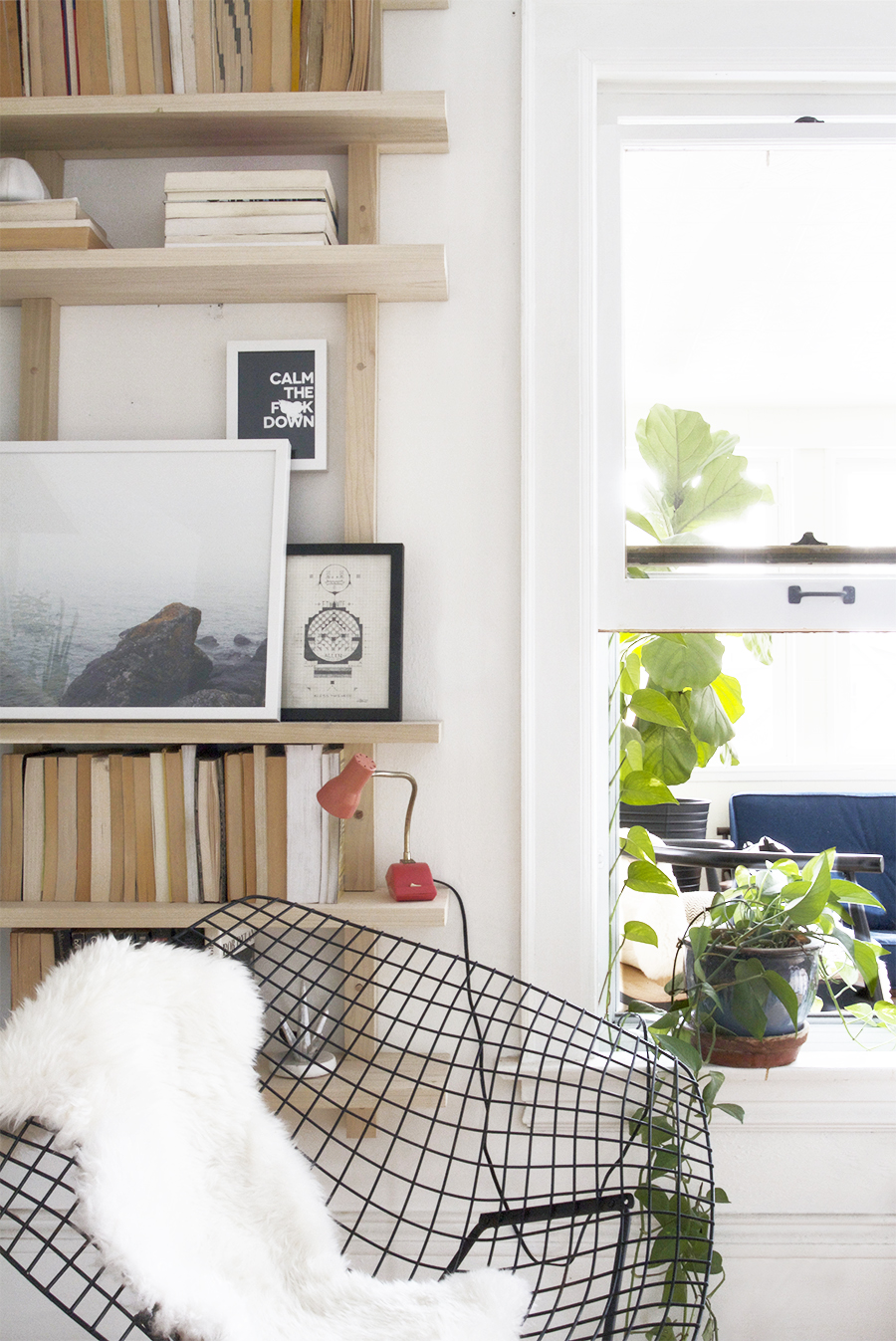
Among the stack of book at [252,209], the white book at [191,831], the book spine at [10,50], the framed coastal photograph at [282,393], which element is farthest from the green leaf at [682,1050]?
the book spine at [10,50]

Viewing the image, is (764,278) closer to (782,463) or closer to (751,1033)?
(782,463)

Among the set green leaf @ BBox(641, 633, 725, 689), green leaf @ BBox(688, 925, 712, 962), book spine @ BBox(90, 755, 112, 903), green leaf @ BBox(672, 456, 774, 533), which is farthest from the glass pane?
book spine @ BBox(90, 755, 112, 903)

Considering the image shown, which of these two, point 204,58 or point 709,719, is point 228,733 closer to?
point 709,719

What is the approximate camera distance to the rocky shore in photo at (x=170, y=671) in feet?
4.88

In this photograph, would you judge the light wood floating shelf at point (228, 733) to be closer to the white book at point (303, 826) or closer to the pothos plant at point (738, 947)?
the white book at point (303, 826)

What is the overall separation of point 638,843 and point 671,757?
0.17 meters

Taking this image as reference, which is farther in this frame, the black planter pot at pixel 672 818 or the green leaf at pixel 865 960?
the black planter pot at pixel 672 818

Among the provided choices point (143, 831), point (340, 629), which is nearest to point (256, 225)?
point (340, 629)

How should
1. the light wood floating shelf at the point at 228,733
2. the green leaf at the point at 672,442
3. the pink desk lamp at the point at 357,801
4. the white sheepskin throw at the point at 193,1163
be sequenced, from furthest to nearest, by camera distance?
the green leaf at the point at 672,442 < the light wood floating shelf at the point at 228,733 < the pink desk lamp at the point at 357,801 < the white sheepskin throw at the point at 193,1163

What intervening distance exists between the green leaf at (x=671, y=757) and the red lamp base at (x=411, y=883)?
47cm

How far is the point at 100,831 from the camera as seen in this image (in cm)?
149

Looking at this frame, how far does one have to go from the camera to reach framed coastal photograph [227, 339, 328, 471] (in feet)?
5.19

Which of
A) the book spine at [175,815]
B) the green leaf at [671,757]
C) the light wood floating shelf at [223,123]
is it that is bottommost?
the book spine at [175,815]

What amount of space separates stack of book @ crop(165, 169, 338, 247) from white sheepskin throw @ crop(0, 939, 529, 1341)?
1.13 m
